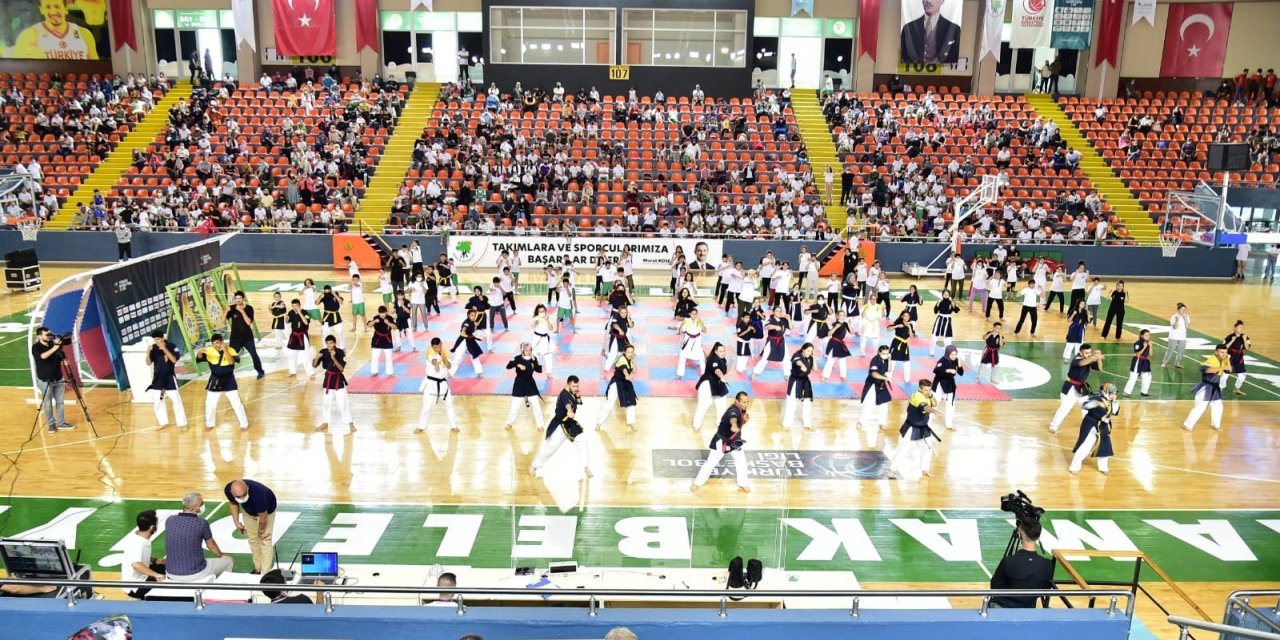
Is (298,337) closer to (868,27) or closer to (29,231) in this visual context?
(29,231)

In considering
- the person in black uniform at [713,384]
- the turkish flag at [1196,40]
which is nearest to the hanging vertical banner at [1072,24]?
the turkish flag at [1196,40]

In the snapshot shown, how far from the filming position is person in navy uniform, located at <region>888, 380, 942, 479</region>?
12102mm

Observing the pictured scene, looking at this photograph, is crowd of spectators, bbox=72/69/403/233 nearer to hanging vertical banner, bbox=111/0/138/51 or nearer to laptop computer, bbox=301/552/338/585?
hanging vertical banner, bbox=111/0/138/51

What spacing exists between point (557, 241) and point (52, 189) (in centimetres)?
2062

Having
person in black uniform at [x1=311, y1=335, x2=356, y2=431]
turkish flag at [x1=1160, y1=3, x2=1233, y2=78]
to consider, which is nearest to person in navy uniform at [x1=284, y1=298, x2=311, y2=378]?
person in black uniform at [x1=311, y1=335, x2=356, y2=431]

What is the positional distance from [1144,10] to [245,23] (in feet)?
137

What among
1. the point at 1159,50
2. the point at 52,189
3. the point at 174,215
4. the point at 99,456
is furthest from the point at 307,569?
the point at 1159,50

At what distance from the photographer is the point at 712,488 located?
12.1 m

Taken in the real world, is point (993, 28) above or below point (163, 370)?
above

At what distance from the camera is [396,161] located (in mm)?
34875

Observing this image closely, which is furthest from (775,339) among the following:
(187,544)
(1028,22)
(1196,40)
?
(1196,40)

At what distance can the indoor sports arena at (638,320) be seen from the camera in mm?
8414

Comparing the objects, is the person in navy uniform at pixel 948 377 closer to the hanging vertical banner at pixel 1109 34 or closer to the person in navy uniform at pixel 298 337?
the person in navy uniform at pixel 298 337

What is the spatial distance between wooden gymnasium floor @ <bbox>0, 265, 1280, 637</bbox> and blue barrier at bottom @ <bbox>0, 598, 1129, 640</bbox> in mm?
3162
